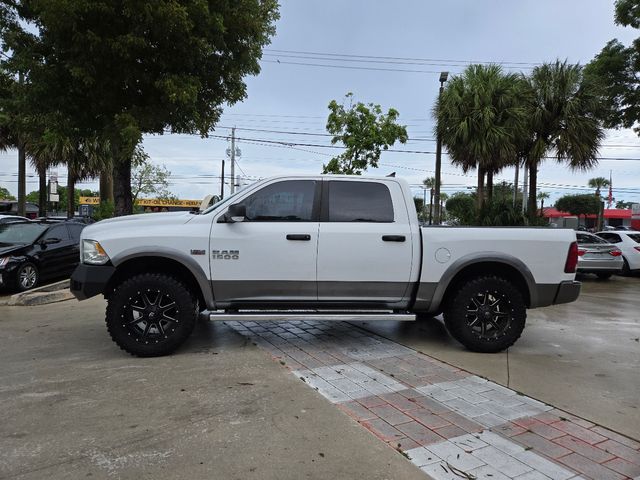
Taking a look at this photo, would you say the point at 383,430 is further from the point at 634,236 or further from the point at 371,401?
the point at 634,236

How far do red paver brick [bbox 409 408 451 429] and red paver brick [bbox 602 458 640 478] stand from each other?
1027mm

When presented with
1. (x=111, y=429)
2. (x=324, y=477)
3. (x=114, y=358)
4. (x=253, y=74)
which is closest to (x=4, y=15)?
(x=253, y=74)

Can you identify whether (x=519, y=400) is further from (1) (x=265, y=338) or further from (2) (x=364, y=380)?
(1) (x=265, y=338)

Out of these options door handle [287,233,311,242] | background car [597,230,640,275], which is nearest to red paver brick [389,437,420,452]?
door handle [287,233,311,242]

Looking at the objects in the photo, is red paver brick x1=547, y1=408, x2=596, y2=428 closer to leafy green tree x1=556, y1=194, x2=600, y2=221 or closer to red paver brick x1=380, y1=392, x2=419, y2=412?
red paver brick x1=380, y1=392, x2=419, y2=412

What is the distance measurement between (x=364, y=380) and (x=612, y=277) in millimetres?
13749

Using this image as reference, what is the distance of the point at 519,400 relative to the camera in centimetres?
399

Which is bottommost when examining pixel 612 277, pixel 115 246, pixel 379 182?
pixel 612 277

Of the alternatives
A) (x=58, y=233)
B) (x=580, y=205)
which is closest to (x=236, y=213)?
(x=58, y=233)

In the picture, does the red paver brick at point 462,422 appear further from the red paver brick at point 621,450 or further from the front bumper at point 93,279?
the front bumper at point 93,279

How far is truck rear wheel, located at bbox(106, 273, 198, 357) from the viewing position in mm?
4953

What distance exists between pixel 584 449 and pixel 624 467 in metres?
0.25

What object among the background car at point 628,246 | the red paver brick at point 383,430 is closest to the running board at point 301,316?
the red paver brick at point 383,430

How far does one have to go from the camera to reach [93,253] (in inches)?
198
